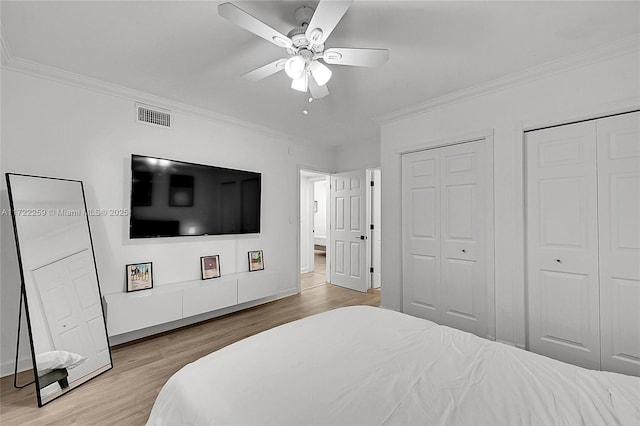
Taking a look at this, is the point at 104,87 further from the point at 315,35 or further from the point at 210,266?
the point at 315,35

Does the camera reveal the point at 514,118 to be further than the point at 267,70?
Yes

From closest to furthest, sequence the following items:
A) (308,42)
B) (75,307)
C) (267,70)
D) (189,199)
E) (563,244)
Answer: (308,42), (267,70), (75,307), (563,244), (189,199)

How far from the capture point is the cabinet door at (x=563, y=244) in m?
2.33

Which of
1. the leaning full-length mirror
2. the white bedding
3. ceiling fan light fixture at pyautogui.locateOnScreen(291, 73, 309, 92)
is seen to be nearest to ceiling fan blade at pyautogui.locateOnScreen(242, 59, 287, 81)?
ceiling fan light fixture at pyautogui.locateOnScreen(291, 73, 309, 92)

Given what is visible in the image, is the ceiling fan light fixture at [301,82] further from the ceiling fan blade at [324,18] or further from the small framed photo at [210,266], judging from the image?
the small framed photo at [210,266]

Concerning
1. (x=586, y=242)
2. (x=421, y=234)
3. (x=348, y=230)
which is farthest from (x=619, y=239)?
(x=348, y=230)

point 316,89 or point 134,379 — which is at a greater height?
point 316,89

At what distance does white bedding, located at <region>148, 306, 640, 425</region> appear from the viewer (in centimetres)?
98

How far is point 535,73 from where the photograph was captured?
8.29ft

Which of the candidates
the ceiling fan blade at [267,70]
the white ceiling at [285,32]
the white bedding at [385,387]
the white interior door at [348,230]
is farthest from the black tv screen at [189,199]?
the white bedding at [385,387]

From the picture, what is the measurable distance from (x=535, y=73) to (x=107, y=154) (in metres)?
4.00

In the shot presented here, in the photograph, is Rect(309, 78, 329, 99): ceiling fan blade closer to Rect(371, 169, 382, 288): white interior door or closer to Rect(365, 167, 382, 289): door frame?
Rect(365, 167, 382, 289): door frame

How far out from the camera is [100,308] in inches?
98.5

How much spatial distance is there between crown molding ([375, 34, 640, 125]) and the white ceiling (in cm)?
→ 7
